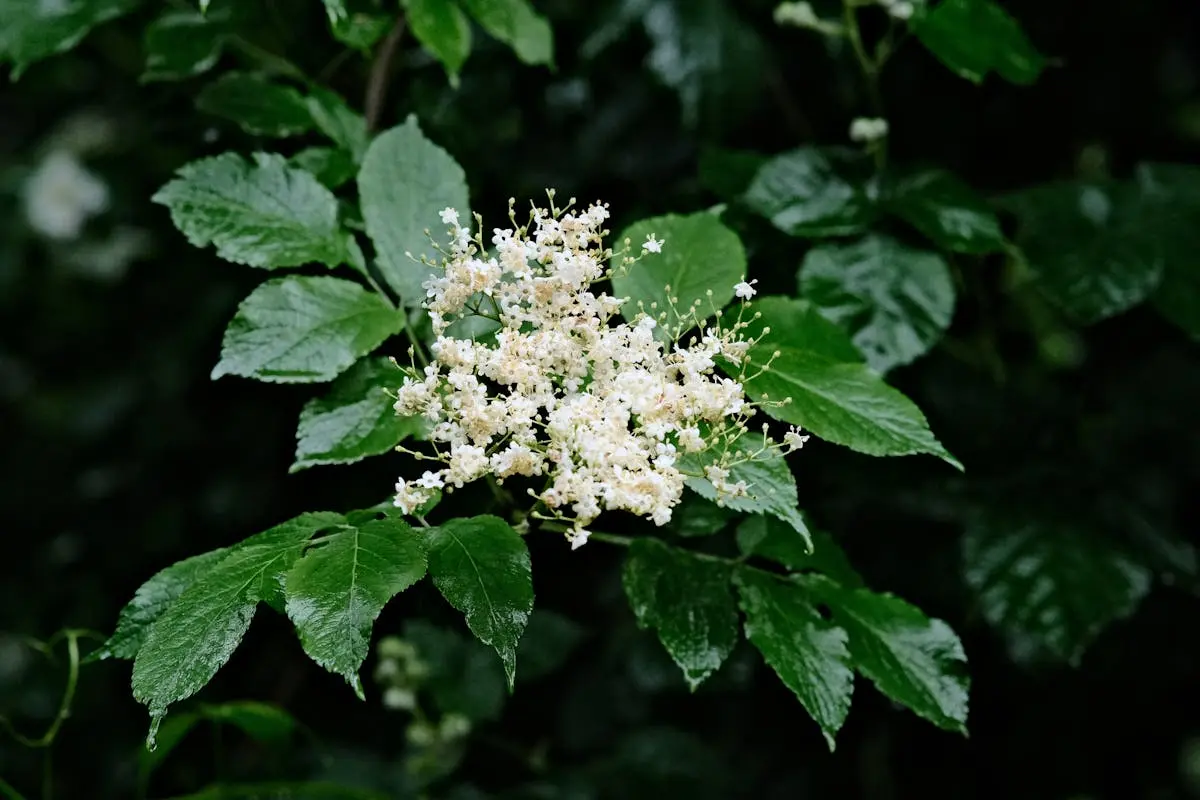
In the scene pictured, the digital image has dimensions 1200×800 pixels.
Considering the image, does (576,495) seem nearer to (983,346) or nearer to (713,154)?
(713,154)

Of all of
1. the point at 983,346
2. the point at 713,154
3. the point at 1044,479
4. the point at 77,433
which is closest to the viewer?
the point at 713,154

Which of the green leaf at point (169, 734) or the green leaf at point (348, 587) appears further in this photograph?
the green leaf at point (169, 734)

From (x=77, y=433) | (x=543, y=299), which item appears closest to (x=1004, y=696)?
(x=543, y=299)

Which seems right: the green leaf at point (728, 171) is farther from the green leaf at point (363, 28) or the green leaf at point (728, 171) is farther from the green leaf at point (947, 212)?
the green leaf at point (363, 28)

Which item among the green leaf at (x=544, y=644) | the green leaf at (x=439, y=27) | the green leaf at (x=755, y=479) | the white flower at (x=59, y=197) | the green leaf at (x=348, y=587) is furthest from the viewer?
the white flower at (x=59, y=197)

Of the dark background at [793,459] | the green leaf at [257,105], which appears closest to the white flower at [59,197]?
the dark background at [793,459]

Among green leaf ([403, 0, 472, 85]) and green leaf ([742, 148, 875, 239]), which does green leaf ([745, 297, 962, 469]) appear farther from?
green leaf ([403, 0, 472, 85])
